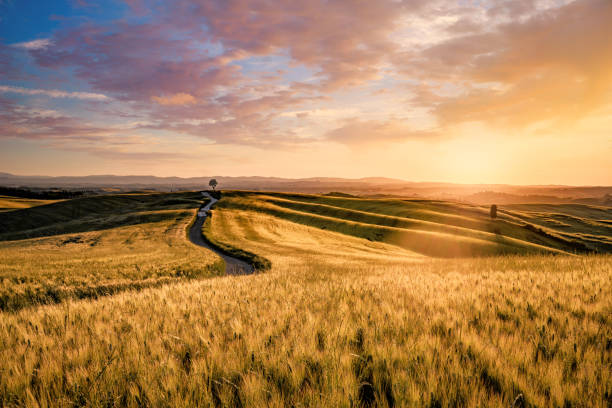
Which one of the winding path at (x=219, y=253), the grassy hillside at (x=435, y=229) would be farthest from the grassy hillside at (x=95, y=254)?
the grassy hillside at (x=435, y=229)

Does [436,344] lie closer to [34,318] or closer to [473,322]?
[473,322]

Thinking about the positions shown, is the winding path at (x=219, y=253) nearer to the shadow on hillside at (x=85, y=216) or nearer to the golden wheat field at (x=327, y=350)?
the shadow on hillside at (x=85, y=216)

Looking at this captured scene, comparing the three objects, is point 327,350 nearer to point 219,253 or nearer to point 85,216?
point 219,253

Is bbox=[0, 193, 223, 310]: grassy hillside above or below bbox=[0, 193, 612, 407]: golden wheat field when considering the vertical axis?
below

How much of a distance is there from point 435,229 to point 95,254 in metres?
57.3

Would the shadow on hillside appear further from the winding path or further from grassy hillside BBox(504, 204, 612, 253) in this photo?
grassy hillside BBox(504, 204, 612, 253)

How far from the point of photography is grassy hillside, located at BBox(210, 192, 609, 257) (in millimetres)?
49281

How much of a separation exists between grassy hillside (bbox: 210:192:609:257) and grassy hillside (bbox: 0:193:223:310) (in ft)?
95.8

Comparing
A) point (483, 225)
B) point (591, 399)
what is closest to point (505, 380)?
point (591, 399)

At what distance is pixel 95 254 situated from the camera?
30703mm

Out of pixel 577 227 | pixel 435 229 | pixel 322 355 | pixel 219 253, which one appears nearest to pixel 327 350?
pixel 322 355

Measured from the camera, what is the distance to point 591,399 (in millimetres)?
2236

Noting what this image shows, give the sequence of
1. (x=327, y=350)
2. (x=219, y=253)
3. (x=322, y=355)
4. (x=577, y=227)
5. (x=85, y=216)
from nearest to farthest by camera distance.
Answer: (x=322, y=355) < (x=327, y=350) < (x=219, y=253) < (x=85, y=216) < (x=577, y=227)

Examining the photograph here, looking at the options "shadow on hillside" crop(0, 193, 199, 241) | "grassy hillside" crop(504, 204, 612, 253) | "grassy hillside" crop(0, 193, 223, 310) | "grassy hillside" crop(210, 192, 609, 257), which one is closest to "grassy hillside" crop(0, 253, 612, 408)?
"grassy hillside" crop(0, 193, 223, 310)
